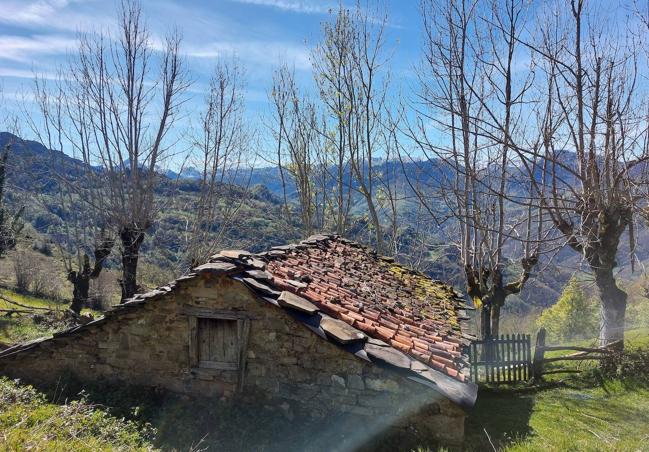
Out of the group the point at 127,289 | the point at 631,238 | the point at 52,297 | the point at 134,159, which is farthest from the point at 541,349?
the point at 52,297

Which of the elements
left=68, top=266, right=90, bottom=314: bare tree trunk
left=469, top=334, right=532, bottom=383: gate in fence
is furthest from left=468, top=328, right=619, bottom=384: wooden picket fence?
left=68, top=266, right=90, bottom=314: bare tree trunk

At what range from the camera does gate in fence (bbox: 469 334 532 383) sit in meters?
10.6

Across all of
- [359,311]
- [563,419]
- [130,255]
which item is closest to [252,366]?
[359,311]

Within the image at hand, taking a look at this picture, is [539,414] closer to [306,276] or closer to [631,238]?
[631,238]

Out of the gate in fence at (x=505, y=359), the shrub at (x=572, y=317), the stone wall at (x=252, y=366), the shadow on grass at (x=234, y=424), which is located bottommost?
the shrub at (x=572, y=317)

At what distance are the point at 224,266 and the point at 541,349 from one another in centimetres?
853

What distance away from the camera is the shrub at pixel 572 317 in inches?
1330

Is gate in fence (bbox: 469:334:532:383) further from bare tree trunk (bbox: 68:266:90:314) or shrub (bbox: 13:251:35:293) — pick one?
shrub (bbox: 13:251:35:293)

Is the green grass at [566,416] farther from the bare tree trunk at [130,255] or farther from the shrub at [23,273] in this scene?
the shrub at [23,273]

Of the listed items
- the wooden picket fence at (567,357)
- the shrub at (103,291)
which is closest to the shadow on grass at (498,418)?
the wooden picket fence at (567,357)

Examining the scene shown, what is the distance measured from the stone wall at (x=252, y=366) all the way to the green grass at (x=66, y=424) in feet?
2.00

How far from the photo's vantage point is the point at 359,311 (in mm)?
6352

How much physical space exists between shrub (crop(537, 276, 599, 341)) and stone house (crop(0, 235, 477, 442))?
Result: 104 ft

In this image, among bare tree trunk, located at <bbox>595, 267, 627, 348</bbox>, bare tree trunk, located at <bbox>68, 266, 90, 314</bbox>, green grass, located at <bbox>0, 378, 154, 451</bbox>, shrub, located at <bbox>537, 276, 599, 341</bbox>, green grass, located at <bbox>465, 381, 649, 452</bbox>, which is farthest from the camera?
shrub, located at <bbox>537, 276, 599, 341</bbox>
